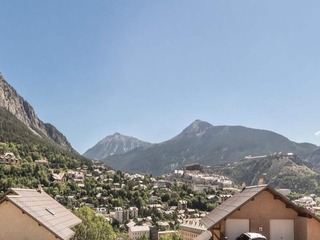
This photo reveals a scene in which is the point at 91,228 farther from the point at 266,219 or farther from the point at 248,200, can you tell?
the point at 248,200

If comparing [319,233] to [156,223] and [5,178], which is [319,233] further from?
[5,178]

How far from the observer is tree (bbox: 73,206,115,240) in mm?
49781

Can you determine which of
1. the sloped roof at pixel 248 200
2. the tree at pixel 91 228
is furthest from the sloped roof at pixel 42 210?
the tree at pixel 91 228

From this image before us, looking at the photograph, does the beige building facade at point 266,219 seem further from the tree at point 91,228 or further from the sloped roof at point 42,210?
the tree at point 91,228

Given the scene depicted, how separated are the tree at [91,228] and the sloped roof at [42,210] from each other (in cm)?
2016

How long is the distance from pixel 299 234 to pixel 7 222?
56.8 ft

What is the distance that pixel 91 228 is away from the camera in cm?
5209

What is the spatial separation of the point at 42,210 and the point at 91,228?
26798 millimetres

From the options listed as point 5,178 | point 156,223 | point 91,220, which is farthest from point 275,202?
point 5,178

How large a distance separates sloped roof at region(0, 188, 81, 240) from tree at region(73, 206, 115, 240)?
66.1ft

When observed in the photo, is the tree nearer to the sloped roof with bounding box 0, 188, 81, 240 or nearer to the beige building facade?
the sloped roof with bounding box 0, 188, 81, 240

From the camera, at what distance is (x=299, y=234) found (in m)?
26.2

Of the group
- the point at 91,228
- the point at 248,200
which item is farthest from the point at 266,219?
the point at 91,228

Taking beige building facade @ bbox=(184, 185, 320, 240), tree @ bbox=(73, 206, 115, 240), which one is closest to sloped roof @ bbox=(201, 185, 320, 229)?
beige building facade @ bbox=(184, 185, 320, 240)
